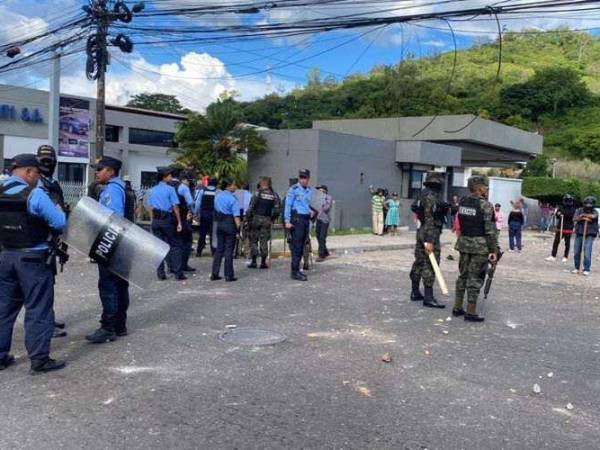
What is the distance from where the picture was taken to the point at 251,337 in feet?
20.7

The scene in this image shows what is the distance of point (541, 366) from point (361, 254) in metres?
10.2

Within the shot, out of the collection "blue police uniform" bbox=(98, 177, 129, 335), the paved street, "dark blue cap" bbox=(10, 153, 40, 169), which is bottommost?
the paved street

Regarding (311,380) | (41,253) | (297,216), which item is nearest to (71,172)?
(297,216)

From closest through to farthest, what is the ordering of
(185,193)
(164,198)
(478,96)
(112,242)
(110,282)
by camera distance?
1. (112,242)
2. (110,282)
3. (164,198)
4. (185,193)
5. (478,96)

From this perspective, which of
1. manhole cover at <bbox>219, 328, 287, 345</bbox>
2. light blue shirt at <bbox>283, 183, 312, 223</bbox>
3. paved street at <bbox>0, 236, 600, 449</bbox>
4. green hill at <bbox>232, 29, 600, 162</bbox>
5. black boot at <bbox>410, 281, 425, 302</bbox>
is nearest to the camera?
paved street at <bbox>0, 236, 600, 449</bbox>

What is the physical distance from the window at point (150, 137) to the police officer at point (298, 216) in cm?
3157

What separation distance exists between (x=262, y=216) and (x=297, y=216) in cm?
113

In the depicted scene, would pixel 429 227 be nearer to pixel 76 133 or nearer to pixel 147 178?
pixel 76 133

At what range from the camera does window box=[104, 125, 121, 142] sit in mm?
39691

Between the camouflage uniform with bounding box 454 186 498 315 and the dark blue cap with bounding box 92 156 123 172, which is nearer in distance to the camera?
the dark blue cap with bounding box 92 156 123 172

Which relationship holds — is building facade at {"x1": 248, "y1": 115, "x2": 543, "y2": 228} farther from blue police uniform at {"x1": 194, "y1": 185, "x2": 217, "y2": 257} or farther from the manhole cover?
the manhole cover

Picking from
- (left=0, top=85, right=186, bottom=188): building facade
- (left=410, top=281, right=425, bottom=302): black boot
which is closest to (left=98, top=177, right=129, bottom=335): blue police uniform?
(left=410, top=281, right=425, bottom=302): black boot

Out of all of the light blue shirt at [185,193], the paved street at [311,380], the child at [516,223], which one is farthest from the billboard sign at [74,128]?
the paved street at [311,380]

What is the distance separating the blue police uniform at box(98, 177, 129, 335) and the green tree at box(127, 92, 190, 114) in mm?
70393
